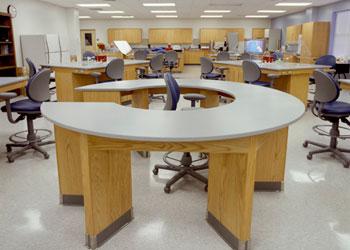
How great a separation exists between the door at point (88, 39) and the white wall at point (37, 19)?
19.6 feet

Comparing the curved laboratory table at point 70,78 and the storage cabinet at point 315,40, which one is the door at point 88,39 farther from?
the curved laboratory table at point 70,78

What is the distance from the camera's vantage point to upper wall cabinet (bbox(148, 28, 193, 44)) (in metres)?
17.6

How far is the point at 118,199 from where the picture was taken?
225 centimetres

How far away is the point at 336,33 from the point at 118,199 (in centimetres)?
1090

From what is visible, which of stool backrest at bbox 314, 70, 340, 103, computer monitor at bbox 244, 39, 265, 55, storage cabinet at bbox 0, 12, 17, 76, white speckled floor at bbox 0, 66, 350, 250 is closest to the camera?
white speckled floor at bbox 0, 66, 350, 250

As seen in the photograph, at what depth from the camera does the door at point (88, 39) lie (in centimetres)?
1816

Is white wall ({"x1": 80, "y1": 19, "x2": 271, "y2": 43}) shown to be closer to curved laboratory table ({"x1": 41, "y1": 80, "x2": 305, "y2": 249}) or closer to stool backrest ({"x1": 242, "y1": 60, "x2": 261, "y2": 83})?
stool backrest ({"x1": 242, "y1": 60, "x2": 261, "y2": 83})

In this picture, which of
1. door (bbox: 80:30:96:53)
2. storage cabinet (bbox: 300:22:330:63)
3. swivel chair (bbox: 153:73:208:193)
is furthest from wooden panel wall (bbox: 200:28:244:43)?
swivel chair (bbox: 153:73:208:193)

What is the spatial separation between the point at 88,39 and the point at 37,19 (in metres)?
8.67

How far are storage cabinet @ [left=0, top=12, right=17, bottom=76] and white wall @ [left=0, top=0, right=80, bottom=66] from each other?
0.44m

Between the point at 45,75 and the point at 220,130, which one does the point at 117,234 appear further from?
the point at 45,75

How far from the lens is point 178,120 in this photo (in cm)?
198

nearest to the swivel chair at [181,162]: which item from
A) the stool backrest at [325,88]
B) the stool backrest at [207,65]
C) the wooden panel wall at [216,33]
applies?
the stool backrest at [325,88]

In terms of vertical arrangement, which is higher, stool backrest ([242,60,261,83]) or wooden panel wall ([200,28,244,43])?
wooden panel wall ([200,28,244,43])
